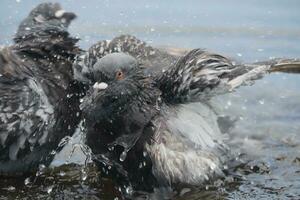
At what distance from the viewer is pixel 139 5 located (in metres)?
11.7

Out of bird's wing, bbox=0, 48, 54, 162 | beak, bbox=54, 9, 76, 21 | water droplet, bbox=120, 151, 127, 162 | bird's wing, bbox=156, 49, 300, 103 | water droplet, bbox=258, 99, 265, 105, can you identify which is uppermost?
beak, bbox=54, 9, 76, 21

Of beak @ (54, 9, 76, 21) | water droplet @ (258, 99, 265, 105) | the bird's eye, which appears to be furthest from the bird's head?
water droplet @ (258, 99, 265, 105)

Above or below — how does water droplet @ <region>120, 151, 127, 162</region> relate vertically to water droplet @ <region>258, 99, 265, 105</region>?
above

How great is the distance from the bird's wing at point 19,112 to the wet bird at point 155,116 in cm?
41

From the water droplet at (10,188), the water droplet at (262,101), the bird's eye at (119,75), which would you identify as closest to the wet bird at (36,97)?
the water droplet at (10,188)

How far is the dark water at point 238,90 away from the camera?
6.54 meters

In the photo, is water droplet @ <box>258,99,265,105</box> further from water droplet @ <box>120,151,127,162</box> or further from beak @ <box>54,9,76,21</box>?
water droplet @ <box>120,151,127,162</box>

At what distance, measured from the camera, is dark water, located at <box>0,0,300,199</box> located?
21.5 ft

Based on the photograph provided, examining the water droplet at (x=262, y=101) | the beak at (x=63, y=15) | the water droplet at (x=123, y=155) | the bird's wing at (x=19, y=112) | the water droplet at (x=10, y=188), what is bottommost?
the water droplet at (x=10, y=188)

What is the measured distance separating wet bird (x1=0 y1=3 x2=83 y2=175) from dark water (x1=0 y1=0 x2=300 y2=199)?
0.30 meters

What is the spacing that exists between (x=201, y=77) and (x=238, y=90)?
3194mm

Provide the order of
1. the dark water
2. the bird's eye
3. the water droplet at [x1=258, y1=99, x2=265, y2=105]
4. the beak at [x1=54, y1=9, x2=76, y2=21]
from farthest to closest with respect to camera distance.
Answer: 1. the water droplet at [x1=258, y1=99, x2=265, y2=105]
2. the beak at [x1=54, y1=9, x2=76, y2=21]
3. the dark water
4. the bird's eye

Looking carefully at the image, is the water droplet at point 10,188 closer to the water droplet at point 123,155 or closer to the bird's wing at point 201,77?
the water droplet at point 123,155

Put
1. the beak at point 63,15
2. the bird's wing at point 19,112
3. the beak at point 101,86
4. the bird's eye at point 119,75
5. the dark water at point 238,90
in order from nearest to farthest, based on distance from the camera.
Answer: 1. the beak at point 101,86
2. the bird's eye at point 119,75
3. the bird's wing at point 19,112
4. the dark water at point 238,90
5. the beak at point 63,15
